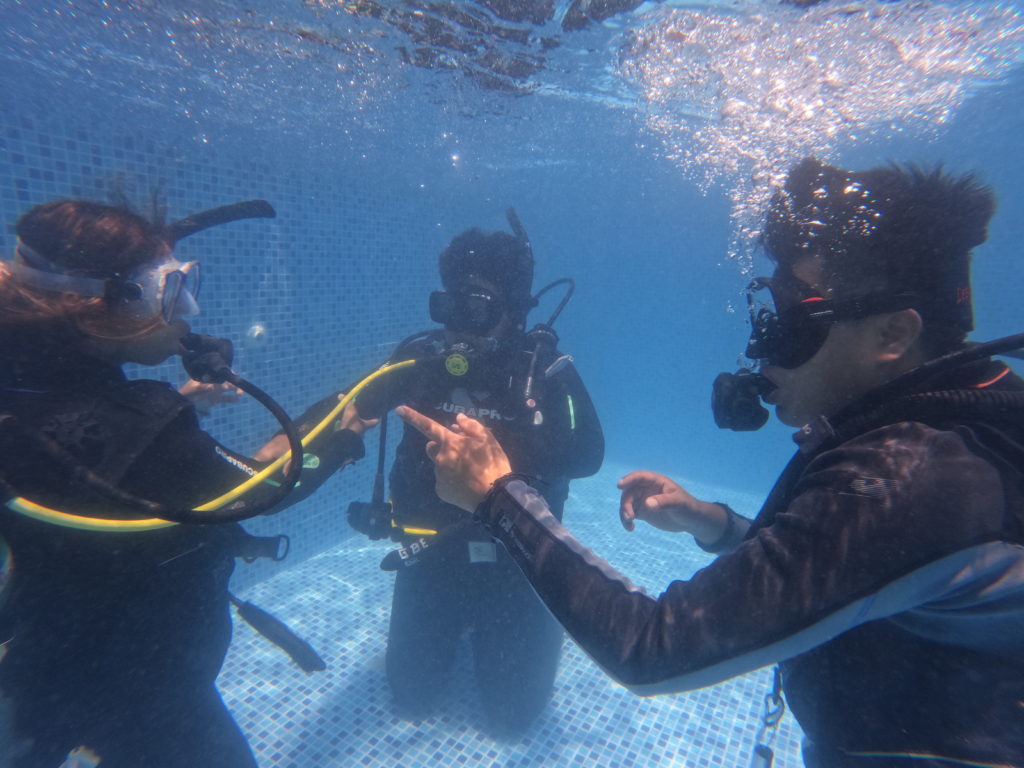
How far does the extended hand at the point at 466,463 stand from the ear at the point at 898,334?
131cm

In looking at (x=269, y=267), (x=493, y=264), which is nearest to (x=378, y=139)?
(x=269, y=267)

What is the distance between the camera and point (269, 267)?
7906 millimetres

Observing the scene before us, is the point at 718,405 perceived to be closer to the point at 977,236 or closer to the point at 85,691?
the point at 977,236

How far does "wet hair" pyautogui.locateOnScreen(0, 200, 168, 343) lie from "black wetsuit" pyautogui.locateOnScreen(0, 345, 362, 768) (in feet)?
0.41

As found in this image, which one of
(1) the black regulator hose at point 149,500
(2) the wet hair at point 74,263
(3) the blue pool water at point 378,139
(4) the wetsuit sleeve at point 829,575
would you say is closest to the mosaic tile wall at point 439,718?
(3) the blue pool water at point 378,139

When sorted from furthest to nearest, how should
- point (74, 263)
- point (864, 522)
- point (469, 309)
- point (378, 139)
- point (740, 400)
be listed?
point (378, 139) → point (469, 309) → point (740, 400) → point (74, 263) → point (864, 522)

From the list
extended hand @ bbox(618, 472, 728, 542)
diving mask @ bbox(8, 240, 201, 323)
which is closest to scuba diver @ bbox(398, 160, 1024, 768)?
extended hand @ bbox(618, 472, 728, 542)

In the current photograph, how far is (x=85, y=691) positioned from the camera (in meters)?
2.06

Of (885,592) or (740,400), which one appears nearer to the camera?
(885,592)

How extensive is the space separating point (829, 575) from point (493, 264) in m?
3.85

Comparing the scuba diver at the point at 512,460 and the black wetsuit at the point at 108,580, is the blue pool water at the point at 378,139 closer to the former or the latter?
the scuba diver at the point at 512,460

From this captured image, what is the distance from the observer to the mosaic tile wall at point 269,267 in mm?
6141

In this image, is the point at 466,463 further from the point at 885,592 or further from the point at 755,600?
the point at 885,592

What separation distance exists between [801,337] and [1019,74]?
11.2 metres
